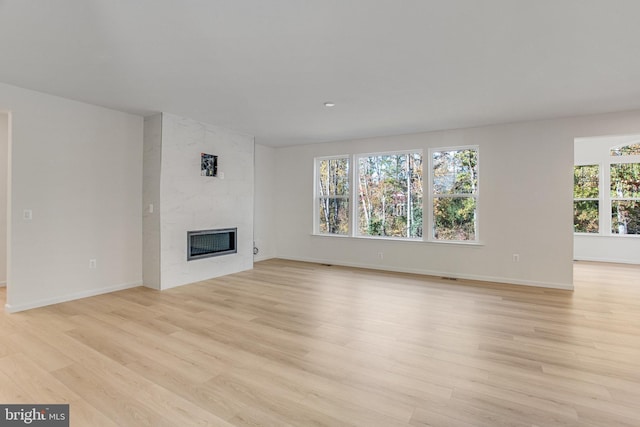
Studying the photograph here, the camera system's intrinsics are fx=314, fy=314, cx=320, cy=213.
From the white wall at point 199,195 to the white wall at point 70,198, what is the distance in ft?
1.65

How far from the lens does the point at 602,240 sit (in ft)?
Answer: 22.6

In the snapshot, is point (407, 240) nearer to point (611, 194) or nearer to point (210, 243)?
point (210, 243)

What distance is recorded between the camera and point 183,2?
2.06 meters

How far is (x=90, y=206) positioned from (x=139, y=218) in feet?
Answer: 2.16

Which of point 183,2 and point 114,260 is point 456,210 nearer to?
point 183,2

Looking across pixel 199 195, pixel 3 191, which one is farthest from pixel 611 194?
pixel 3 191

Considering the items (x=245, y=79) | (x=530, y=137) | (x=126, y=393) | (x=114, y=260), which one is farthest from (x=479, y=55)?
(x=114, y=260)

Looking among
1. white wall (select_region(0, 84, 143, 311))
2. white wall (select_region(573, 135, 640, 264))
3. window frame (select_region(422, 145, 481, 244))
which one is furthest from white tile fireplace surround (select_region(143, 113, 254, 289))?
white wall (select_region(573, 135, 640, 264))

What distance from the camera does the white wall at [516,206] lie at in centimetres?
462

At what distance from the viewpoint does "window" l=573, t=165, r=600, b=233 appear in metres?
7.02

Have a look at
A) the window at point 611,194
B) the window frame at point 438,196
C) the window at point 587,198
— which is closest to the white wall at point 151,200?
the window frame at point 438,196

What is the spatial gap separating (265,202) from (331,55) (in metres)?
4.66

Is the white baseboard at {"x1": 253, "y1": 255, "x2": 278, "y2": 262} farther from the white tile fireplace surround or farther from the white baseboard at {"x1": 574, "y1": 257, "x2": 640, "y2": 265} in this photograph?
the white baseboard at {"x1": 574, "y1": 257, "x2": 640, "y2": 265}

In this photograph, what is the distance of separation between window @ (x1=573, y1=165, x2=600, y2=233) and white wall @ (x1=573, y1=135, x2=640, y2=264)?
0.41 ft
